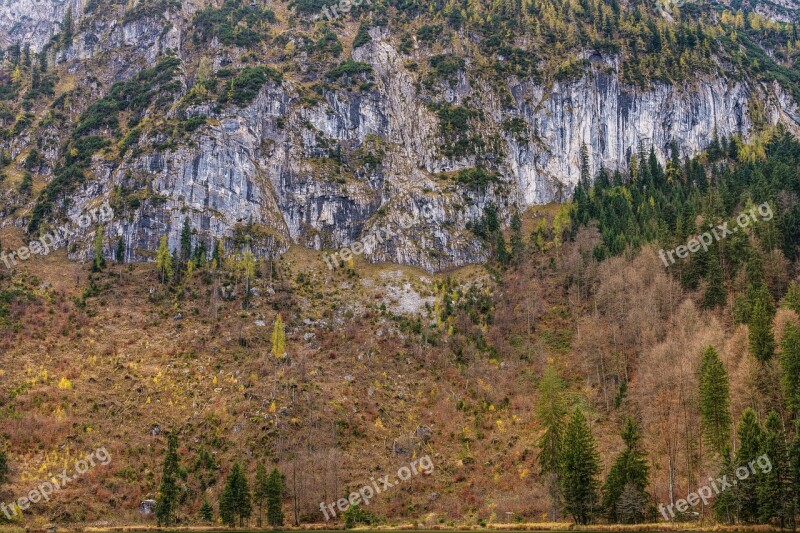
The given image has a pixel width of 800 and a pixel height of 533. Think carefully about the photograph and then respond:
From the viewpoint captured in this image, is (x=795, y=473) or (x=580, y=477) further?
(x=580, y=477)

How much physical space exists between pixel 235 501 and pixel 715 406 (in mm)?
52218

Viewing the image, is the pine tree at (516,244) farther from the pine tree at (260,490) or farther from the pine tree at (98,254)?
the pine tree at (98,254)

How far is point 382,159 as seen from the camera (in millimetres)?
179375

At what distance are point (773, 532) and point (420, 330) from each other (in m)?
72.9

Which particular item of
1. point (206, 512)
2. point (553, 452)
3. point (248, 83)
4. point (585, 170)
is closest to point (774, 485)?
point (553, 452)

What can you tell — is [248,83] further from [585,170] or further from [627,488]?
[627,488]

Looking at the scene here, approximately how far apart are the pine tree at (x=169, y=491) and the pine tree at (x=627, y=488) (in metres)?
48.6

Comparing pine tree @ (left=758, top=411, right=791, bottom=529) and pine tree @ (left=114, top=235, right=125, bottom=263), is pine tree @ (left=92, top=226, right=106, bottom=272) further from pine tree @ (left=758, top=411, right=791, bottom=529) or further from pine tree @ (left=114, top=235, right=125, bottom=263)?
pine tree @ (left=758, top=411, right=791, bottom=529)

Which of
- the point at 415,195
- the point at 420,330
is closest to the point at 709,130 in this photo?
the point at 415,195

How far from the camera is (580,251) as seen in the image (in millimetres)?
127875

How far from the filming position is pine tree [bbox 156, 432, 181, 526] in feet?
247

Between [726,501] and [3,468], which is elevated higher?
[3,468]

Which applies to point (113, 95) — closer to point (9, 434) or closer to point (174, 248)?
point (174, 248)

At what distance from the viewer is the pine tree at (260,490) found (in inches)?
2992
